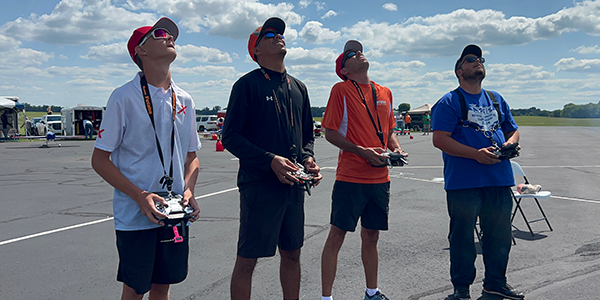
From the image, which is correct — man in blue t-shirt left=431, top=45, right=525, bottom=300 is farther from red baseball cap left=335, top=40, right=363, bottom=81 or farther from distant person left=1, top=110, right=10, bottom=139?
distant person left=1, top=110, right=10, bottom=139

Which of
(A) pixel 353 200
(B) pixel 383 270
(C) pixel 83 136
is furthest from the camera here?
(C) pixel 83 136

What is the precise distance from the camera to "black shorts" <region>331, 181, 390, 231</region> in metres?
3.62

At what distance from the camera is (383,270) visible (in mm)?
4508

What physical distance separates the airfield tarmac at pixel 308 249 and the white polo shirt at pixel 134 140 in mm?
1726

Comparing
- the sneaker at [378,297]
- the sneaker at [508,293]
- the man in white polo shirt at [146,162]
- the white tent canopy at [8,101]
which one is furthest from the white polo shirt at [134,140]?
the white tent canopy at [8,101]

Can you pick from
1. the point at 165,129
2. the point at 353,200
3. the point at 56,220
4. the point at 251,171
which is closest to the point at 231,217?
the point at 56,220

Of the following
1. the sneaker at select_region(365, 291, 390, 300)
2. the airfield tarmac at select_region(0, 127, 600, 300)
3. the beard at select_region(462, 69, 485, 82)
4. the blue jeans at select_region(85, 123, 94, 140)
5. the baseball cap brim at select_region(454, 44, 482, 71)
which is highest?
the baseball cap brim at select_region(454, 44, 482, 71)

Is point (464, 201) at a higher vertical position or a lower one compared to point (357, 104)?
lower

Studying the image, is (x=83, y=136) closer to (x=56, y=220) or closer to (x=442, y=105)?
(x=56, y=220)

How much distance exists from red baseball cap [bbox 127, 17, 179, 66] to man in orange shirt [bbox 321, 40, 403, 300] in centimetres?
150

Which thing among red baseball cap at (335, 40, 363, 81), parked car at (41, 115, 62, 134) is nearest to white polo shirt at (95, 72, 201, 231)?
red baseball cap at (335, 40, 363, 81)

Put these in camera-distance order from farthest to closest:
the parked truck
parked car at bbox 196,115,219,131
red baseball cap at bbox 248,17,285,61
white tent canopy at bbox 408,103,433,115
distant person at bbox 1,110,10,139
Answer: white tent canopy at bbox 408,103,433,115, parked car at bbox 196,115,219,131, the parked truck, distant person at bbox 1,110,10,139, red baseball cap at bbox 248,17,285,61

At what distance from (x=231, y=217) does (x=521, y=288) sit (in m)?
4.27

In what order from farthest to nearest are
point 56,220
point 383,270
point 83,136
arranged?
point 83,136 < point 56,220 < point 383,270
